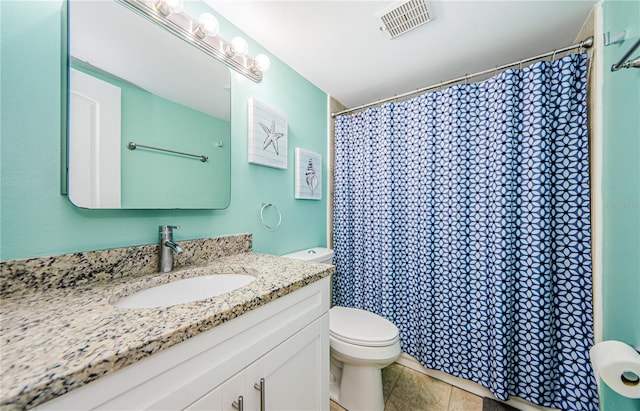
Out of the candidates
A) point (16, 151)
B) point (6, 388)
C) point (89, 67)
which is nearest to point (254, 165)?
point (89, 67)

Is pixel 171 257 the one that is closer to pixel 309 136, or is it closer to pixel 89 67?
pixel 89 67

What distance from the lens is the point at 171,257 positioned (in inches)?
35.8

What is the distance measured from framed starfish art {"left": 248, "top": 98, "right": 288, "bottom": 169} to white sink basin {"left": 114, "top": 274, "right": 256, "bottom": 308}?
657 mm

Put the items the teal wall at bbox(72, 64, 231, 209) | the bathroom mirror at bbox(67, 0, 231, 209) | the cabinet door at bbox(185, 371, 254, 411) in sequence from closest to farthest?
the cabinet door at bbox(185, 371, 254, 411) < the bathroom mirror at bbox(67, 0, 231, 209) < the teal wall at bbox(72, 64, 231, 209)

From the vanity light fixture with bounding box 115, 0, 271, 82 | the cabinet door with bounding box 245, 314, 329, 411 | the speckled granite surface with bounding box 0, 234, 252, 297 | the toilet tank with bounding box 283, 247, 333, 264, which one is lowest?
the cabinet door with bounding box 245, 314, 329, 411

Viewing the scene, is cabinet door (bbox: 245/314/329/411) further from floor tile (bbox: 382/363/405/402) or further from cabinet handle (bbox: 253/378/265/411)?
floor tile (bbox: 382/363/405/402)

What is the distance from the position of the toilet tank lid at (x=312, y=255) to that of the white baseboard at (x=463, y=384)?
0.91 m

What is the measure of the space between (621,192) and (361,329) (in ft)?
4.23

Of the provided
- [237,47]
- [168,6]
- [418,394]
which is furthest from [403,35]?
[418,394]

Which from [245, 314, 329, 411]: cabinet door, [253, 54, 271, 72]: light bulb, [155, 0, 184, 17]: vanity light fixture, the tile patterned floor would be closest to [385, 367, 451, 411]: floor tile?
the tile patterned floor

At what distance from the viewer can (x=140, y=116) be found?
88cm

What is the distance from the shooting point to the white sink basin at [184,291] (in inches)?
29.6

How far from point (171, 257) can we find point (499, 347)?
1704mm

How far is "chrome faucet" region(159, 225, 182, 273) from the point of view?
35.0 inches
